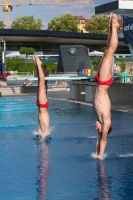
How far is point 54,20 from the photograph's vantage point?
13600cm

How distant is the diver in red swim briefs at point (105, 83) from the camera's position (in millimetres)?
9742

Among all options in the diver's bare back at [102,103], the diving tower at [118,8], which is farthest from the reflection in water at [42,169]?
the diving tower at [118,8]

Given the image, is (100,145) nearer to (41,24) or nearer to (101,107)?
(101,107)

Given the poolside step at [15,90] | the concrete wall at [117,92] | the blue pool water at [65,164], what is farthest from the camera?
the poolside step at [15,90]

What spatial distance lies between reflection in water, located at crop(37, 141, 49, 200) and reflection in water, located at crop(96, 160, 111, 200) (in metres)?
0.76

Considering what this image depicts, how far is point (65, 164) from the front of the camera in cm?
995

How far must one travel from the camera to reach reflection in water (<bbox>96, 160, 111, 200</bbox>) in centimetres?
760

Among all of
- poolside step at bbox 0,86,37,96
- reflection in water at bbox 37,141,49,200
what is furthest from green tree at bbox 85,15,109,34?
reflection in water at bbox 37,141,49,200

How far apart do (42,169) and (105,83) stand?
1.84 metres

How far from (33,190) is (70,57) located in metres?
52.8

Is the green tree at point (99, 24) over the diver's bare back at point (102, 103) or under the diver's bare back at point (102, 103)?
over

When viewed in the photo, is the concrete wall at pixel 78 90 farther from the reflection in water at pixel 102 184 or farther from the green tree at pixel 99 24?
the green tree at pixel 99 24

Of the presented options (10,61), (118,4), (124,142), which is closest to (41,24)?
(10,61)

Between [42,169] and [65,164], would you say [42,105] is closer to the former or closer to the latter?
[65,164]
